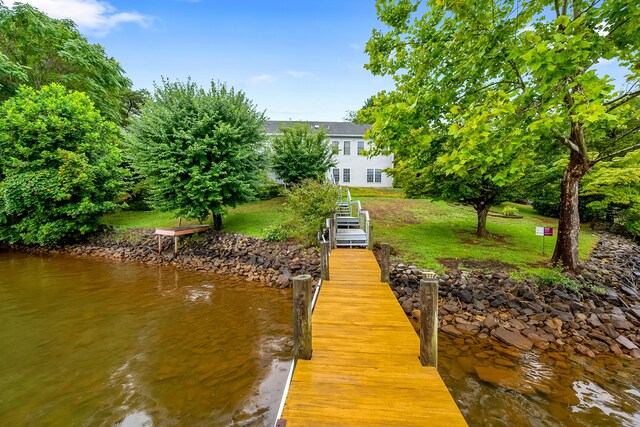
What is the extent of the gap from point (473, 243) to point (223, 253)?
37.7ft

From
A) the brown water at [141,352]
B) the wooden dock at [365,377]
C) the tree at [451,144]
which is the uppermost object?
the tree at [451,144]

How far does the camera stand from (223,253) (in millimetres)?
12930

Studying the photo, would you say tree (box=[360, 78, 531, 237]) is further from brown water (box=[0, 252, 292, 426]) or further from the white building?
the white building

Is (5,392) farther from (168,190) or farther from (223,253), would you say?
(168,190)

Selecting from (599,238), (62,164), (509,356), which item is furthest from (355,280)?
(62,164)

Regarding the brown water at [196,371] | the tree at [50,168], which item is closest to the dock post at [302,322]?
the brown water at [196,371]

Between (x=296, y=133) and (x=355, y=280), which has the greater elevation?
(x=296, y=133)

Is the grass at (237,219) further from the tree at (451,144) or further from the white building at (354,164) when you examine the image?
the white building at (354,164)

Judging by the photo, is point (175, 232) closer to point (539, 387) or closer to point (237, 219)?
point (237, 219)

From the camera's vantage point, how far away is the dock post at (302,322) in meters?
3.85

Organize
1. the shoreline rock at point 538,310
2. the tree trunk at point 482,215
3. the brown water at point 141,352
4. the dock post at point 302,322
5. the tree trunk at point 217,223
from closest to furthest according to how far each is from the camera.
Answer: the dock post at point 302,322
the brown water at point 141,352
the shoreline rock at point 538,310
the tree trunk at point 482,215
the tree trunk at point 217,223

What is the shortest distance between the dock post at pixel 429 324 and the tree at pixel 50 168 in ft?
59.4

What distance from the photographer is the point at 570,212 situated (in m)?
7.93

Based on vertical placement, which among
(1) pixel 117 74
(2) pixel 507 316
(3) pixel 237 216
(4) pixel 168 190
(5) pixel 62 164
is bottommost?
(2) pixel 507 316
